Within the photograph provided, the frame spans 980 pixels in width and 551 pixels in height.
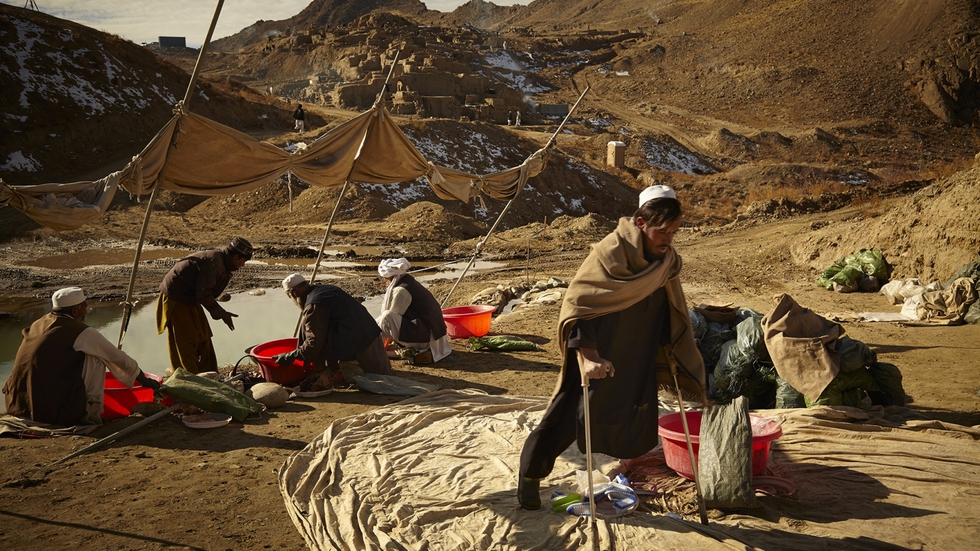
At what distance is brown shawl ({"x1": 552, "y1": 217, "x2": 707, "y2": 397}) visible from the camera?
285 cm

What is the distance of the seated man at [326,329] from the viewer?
513 centimetres

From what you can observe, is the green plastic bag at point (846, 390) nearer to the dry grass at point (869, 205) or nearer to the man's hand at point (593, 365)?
the man's hand at point (593, 365)

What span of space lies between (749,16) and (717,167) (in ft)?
94.7

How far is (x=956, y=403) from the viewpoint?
4.80 meters

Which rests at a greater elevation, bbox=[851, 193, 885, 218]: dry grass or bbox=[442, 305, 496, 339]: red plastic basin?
bbox=[851, 193, 885, 218]: dry grass

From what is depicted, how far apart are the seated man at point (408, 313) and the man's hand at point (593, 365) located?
324 cm

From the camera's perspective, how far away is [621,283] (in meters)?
2.83

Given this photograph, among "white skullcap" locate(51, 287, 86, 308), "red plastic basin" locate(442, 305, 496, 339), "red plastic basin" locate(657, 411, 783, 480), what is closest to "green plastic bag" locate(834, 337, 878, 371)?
"red plastic basin" locate(657, 411, 783, 480)

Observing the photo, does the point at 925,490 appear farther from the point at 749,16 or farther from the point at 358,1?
the point at 358,1

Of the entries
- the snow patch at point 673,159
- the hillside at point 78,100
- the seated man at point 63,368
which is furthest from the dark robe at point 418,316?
the snow patch at point 673,159

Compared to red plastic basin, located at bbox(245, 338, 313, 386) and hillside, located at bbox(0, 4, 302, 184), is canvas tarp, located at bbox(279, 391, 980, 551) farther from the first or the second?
hillside, located at bbox(0, 4, 302, 184)

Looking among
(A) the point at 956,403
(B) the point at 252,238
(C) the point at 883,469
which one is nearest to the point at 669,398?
(C) the point at 883,469

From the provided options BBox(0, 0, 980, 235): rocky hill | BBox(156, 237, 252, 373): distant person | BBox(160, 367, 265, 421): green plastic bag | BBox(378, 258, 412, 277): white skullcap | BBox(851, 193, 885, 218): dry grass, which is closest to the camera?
BBox(160, 367, 265, 421): green plastic bag

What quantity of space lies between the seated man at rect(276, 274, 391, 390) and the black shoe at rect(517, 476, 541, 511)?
7.85ft
